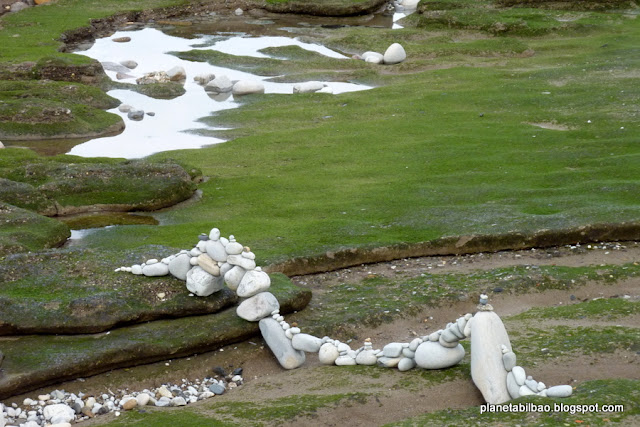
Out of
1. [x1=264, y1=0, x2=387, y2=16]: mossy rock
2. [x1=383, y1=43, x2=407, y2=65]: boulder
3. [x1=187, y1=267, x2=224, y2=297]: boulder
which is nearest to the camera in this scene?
[x1=187, y1=267, x2=224, y2=297]: boulder

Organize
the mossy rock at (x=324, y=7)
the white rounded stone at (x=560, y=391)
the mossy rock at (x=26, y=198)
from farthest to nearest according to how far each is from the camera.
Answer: the mossy rock at (x=324, y=7)
the mossy rock at (x=26, y=198)
the white rounded stone at (x=560, y=391)

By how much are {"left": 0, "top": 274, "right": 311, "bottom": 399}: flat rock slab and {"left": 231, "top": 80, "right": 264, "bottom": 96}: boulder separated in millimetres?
27551

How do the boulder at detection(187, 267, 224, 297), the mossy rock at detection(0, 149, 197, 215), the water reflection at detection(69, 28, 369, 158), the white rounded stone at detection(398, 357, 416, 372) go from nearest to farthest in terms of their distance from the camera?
the white rounded stone at detection(398, 357, 416, 372), the boulder at detection(187, 267, 224, 297), the mossy rock at detection(0, 149, 197, 215), the water reflection at detection(69, 28, 369, 158)

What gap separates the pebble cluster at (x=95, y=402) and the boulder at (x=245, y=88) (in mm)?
29371

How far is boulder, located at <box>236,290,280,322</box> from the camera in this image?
17312mm

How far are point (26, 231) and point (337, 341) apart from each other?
1008cm

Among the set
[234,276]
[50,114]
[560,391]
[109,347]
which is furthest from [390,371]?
[50,114]

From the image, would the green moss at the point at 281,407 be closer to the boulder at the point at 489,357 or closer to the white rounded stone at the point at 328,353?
the white rounded stone at the point at 328,353

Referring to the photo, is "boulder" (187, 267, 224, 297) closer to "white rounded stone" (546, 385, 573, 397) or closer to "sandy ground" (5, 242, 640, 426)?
"sandy ground" (5, 242, 640, 426)

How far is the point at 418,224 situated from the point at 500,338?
962 centimetres

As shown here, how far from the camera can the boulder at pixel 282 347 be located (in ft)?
55.1

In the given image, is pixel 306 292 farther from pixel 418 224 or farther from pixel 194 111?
pixel 194 111

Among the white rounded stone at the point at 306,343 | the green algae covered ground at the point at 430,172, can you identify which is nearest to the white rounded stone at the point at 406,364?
the green algae covered ground at the point at 430,172

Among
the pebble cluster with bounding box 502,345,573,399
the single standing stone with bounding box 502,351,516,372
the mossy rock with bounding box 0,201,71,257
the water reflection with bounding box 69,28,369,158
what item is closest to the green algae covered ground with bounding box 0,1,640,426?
the pebble cluster with bounding box 502,345,573,399
